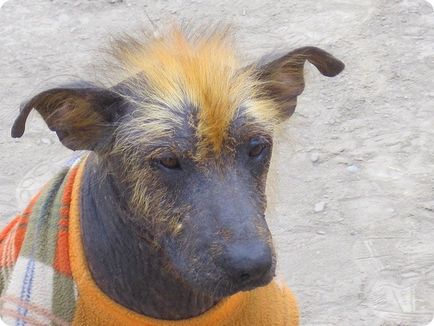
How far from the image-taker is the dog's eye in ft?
8.18

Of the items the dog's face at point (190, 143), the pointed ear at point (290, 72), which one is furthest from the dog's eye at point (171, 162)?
the pointed ear at point (290, 72)

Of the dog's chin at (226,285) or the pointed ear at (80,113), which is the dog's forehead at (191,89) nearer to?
the pointed ear at (80,113)

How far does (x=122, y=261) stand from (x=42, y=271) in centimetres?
25

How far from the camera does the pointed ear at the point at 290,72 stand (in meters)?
2.74

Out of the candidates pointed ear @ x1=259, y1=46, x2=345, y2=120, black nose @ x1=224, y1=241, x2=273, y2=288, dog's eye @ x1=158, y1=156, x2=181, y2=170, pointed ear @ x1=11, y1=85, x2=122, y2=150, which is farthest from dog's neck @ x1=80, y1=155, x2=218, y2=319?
pointed ear @ x1=259, y1=46, x2=345, y2=120

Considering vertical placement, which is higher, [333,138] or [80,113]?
[80,113]

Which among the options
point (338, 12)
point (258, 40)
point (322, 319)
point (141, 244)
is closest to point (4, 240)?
point (141, 244)

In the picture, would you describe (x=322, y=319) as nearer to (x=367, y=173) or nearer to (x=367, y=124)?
(x=367, y=173)

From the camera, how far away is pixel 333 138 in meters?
4.82

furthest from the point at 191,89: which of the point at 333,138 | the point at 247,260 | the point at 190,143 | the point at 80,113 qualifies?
the point at 333,138

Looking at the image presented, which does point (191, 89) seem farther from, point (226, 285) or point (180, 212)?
point (226, 285)

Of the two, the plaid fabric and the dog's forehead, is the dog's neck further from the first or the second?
the dog's forehead

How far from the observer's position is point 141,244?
2.74 m

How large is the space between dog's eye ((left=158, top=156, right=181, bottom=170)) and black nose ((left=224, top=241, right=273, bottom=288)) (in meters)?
0.30
